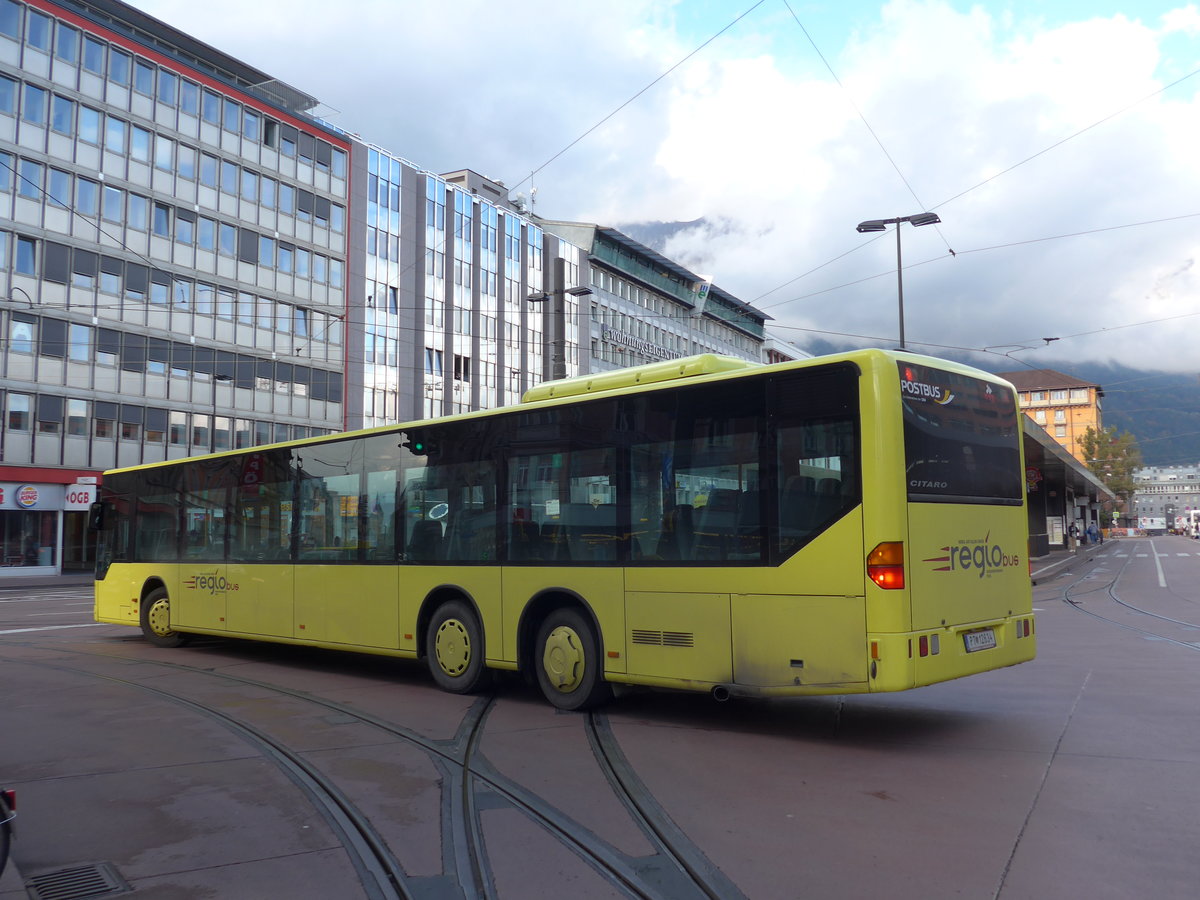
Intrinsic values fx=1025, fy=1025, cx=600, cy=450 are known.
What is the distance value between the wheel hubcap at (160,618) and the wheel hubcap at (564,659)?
8165mm

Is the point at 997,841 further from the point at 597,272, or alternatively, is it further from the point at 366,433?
the point at 597,272

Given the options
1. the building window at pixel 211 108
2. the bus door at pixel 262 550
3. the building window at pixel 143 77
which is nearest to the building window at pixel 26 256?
the building window at pixel 143 77

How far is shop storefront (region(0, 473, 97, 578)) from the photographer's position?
→ 127 ft

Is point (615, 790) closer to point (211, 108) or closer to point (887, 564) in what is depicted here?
point (887, 564)

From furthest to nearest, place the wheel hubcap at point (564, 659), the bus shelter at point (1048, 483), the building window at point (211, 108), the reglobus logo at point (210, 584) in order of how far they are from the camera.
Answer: the building window at point (211, 108)
the bus shelter at point (1048, 483)
the reglobus logo at point (210, 584)
the wheel hubcap at point (564, 659)

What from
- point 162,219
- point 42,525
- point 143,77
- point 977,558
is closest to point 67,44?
point 143,77

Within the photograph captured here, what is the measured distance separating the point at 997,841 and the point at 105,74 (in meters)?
44.5

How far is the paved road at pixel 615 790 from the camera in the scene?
4648mm

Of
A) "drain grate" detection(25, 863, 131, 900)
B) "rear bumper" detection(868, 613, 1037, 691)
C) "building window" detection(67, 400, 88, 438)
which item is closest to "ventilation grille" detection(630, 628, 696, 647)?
"rear bumper" detection(868, 613, 1037, 691)

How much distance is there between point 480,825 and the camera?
5.48 meters

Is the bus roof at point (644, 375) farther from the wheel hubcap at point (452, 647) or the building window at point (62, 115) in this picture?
the building window at point (62, 115)

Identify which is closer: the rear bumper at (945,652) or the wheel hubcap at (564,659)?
the rear bumper at (945,652)

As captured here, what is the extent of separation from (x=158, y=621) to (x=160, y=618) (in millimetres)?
100

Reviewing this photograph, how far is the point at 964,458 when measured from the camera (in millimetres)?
7715
